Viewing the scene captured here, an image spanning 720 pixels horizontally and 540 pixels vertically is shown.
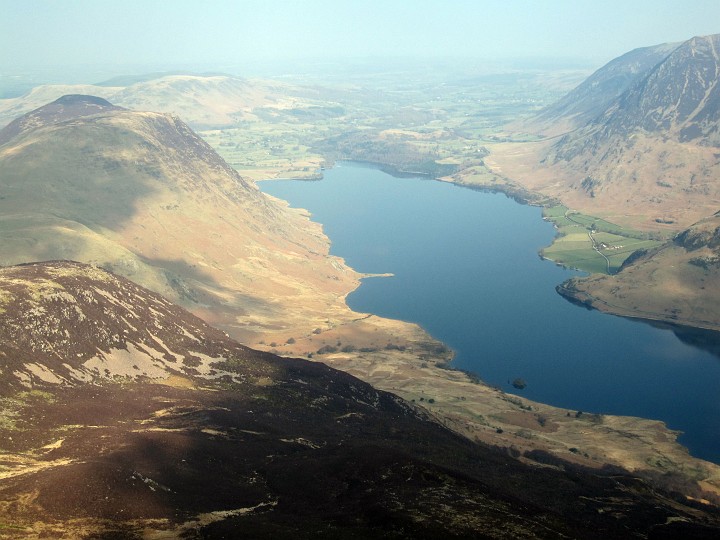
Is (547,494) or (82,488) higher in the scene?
(82,488)

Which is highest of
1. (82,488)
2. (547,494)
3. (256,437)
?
(82,488)

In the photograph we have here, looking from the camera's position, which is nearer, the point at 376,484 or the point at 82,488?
the point at 82,488

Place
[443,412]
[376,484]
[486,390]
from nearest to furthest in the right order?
[376,484]
[443,412]
[486,390]

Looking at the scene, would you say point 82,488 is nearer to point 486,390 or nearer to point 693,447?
point 486,390

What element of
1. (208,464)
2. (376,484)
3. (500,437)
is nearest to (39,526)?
(208,464)

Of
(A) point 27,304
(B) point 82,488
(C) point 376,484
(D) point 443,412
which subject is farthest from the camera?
(D) point 443,412

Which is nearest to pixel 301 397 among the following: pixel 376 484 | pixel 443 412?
pixel 443 412

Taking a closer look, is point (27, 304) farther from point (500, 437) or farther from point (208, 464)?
point (500, 437)
